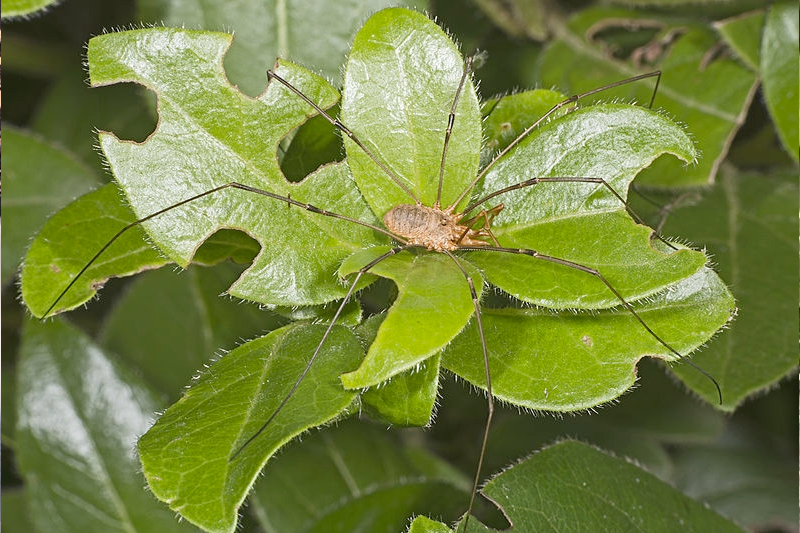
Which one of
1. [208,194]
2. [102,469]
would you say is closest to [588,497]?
[208,194]

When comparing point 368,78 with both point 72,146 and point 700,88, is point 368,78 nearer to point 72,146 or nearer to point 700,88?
point 700,88

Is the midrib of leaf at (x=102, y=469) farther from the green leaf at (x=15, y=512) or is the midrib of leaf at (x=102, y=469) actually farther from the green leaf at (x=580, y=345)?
the green leaf at (x=580, y=345)

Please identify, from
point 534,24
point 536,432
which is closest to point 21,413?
point 536,432

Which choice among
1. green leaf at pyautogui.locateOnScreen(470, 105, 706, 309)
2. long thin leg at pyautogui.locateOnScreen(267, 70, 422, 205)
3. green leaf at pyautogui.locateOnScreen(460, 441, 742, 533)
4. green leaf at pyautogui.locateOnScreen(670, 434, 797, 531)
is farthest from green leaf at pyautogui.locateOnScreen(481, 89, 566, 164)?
green leaf at pyautogui.locateOnScreen(670, 434, 797, 531)

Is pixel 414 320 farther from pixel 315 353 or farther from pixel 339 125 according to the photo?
pixel 339 125

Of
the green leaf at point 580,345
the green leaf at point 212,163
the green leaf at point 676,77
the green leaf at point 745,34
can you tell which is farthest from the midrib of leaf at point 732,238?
the green leaf at point 212,163

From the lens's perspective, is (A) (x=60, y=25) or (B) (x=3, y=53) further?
(A) (x=60, y=25)

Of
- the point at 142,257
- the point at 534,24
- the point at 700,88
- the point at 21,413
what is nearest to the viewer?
the point at 142,257
